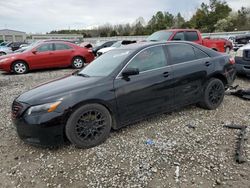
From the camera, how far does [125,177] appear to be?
8.79ft

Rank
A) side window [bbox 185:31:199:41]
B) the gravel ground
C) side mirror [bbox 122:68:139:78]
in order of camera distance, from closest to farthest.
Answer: the gravel ground → side mirror [bbox 122:68:139:78] → side window [bbox 185:31:199:41]

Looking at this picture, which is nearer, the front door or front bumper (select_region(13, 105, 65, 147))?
front bumper (select_region(13, 105, 65, 147))

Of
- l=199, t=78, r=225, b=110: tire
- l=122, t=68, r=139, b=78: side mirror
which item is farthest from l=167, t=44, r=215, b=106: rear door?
l=122, t=68, r=139, b=78: side mirror

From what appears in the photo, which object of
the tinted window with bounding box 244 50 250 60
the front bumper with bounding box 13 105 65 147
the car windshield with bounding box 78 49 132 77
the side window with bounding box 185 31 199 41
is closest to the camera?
the front bumper with bounding box 13 105 65 147

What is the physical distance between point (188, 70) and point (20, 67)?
8.34 meters

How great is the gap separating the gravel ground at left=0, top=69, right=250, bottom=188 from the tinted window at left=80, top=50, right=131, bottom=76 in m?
1.08

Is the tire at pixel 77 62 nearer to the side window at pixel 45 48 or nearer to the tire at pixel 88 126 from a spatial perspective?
the side window at pixel 45 48

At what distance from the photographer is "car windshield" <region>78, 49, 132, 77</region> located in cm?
370

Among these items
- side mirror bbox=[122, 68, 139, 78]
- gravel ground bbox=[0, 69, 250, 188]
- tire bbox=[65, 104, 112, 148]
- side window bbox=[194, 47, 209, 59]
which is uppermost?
side window bbox=[194, 47, 209, 59]

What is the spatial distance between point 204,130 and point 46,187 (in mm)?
2627

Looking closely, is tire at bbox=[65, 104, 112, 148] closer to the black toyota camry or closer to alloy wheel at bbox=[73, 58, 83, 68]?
the black toyota camry

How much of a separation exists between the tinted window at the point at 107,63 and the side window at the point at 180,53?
87 centimetres

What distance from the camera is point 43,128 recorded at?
3.02m

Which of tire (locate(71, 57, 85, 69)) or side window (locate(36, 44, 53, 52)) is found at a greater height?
side window (locate(36, 44, 53, 52))
